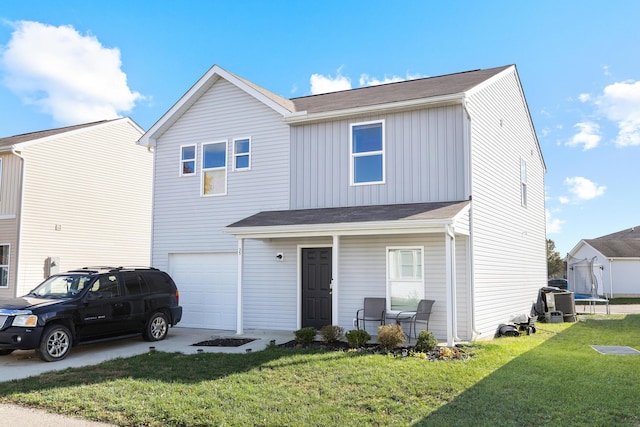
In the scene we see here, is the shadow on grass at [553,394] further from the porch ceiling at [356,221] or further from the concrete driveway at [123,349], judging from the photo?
the concrete driveway at [123,349]

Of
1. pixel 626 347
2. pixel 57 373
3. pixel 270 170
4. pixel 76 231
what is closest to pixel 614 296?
pixel 626 347

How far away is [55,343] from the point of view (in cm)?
966

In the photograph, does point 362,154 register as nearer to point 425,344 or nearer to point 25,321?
point 425,344

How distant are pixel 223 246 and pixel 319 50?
734cm

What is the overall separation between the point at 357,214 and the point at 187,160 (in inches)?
239

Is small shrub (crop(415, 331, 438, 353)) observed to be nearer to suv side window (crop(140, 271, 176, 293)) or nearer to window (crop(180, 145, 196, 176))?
suv side window (crop(140, 271, 176, 293))

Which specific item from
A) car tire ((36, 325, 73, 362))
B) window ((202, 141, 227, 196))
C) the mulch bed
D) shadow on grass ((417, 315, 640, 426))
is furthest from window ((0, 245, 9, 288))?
shadow on grass ((417, 315, 640, 426))

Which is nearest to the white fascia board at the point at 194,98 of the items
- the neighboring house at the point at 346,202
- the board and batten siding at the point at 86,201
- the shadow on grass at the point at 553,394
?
the neighboring house at the point at 346,202

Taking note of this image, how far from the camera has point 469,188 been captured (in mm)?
11336

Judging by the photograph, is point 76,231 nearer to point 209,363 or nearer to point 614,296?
point 209,363

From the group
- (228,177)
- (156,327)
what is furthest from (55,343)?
(228,177)

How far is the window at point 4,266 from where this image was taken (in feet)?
57.3

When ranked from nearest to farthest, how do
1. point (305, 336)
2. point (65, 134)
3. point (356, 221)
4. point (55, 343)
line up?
point (55, 343)
point (305, 336)
point (356, 221)
point (65, 134)

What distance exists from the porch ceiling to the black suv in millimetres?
2398
